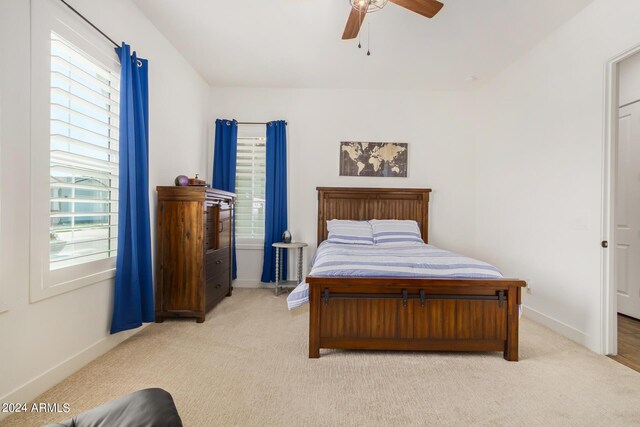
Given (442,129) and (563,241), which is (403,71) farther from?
(563,241)

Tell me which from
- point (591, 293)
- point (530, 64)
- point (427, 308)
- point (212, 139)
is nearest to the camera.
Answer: point (427, 308)

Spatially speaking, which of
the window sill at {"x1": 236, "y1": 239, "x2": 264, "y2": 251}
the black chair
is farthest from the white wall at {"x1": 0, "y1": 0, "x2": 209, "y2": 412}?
the window sill at {"x1": 236, "y1": 239, "x2": 264, "y2": 251}

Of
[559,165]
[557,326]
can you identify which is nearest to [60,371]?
[557,326]

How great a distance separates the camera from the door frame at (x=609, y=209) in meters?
2.46

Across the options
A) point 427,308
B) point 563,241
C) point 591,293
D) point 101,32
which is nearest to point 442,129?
point 563,241

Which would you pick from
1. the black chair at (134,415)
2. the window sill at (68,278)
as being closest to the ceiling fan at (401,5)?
the black chair at (134,415)

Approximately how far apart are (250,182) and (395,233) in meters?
2.21

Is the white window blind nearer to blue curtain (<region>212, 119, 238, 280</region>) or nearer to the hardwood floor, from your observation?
blue curtain (<region>212, 119, 238, 280</region>)

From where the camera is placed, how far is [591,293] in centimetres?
259

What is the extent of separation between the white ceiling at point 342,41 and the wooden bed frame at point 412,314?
234 cm

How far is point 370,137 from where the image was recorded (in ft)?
14.7

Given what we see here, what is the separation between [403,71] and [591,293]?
3.06 meters

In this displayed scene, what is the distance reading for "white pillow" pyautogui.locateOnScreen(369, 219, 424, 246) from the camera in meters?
3.80

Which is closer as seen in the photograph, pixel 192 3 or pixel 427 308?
pixel 427 308
